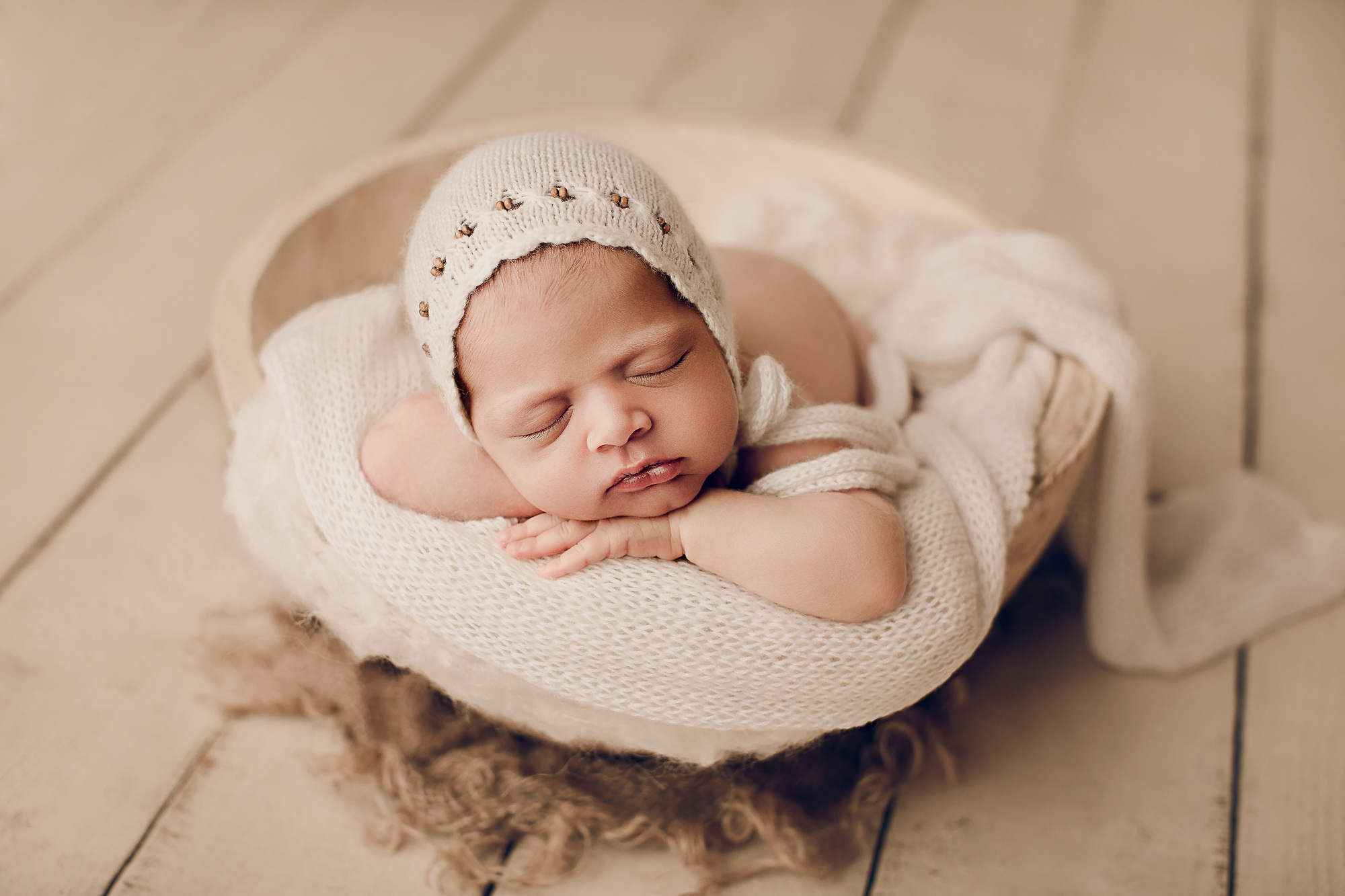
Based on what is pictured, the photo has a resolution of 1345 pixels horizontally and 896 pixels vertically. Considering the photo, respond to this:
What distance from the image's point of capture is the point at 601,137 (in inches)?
48.4

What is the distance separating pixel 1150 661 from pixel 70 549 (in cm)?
117

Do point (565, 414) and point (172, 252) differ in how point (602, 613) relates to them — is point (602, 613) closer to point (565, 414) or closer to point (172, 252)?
point (565, 414)

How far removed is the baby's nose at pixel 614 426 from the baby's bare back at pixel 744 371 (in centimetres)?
15

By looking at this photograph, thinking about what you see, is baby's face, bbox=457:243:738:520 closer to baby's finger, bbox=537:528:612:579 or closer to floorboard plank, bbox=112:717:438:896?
baby's finger, bbox=537:528:612:579

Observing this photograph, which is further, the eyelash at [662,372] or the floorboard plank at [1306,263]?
the floorboard plank at [1306,263]

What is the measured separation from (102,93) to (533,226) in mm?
1420

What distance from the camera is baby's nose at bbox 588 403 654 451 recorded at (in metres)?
0.67

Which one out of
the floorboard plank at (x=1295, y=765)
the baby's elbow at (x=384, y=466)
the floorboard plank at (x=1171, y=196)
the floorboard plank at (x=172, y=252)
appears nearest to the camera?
the baby's elbow at (x=384, y=466)

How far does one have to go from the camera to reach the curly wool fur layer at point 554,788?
0.85m

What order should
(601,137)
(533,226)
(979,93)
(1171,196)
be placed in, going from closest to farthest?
(533,226), (601,137), (1171,196), (979,93)

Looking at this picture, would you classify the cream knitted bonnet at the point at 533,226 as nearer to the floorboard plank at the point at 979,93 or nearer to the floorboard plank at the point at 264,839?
the floorboard plank at the point at 264,839

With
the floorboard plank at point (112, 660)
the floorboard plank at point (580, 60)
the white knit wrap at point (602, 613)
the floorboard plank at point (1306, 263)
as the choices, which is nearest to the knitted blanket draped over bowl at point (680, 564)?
the white knit wrap at point (602, 613)

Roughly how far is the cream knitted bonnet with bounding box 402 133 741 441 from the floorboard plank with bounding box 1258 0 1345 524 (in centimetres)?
89

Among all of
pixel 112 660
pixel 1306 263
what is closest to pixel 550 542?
pixel 112 660
